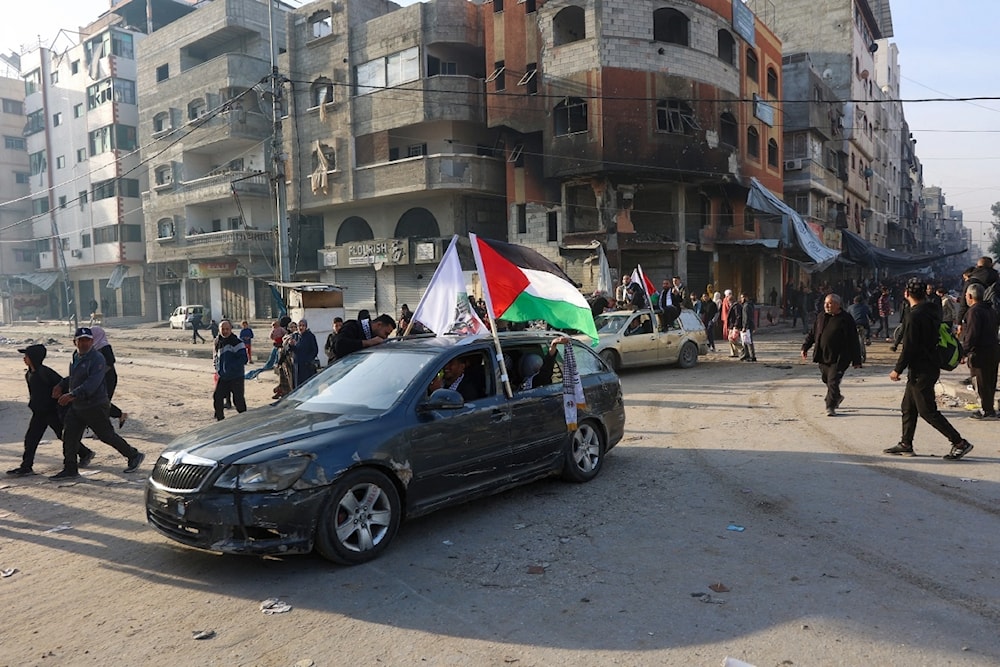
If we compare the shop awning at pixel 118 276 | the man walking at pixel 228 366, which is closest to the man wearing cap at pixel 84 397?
the man walking at pixel 228 366

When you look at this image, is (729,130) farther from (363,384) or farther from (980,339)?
(363,384)

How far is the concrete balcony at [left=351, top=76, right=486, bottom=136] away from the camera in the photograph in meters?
30.6

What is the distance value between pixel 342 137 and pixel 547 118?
11111 millimetres

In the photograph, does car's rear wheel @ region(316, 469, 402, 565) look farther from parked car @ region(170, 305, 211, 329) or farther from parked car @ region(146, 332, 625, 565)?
parked car @ region(170, 305, 211, 329)

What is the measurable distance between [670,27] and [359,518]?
1124 inches

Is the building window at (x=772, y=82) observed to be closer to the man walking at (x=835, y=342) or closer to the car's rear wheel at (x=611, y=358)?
the car's rear wheel at (x=611, y=358)

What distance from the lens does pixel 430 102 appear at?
30.7 meters

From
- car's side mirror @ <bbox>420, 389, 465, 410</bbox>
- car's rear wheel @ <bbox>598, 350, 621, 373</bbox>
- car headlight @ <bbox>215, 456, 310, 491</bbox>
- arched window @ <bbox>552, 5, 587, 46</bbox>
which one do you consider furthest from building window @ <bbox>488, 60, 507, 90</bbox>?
car headlight @ <bbox>215, 456, 310, 491</bbox>

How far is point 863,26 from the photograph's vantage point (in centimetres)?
5072

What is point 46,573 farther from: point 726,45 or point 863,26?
point 863,26

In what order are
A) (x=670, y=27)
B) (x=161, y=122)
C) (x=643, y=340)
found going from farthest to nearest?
(x=161, y=122) < (x=670, y=27) < (x=643, y=340)

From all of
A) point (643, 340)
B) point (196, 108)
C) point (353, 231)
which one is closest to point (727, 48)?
point (353, 231)

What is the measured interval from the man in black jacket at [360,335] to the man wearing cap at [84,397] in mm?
2952

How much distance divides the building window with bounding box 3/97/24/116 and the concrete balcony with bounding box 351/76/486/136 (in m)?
51.7
